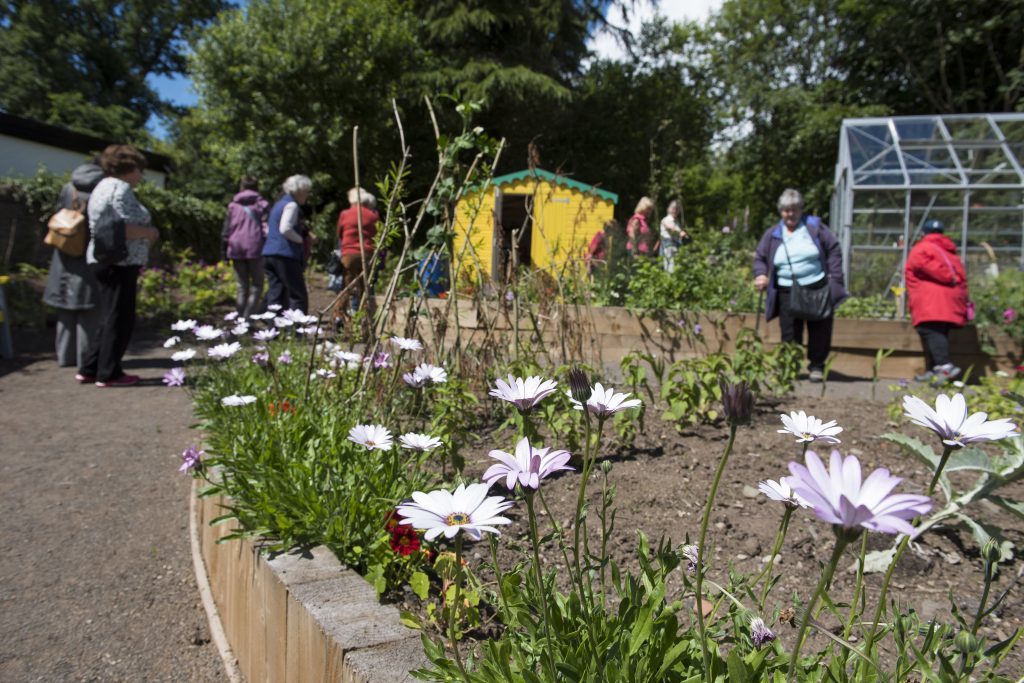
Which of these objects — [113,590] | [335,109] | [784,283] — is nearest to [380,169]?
[335,109]

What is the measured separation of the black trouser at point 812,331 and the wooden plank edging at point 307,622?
4605mm

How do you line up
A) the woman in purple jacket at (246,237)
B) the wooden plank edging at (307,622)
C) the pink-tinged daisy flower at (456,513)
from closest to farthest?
→ 1. the pink-tinged daisy flower at (456,513)
2. the wooden plank edging at (307,622)
3. the woman in purple jacket at (246,237)

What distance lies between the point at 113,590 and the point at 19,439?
2126mm

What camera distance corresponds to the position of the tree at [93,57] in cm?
3084

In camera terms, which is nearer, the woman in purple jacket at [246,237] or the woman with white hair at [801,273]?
the woman with white hair at [801,273]

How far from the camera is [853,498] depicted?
2.49 feet

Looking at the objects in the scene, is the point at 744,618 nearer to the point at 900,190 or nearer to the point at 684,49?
the point at 900,190

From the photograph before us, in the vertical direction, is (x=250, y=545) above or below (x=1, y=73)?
below

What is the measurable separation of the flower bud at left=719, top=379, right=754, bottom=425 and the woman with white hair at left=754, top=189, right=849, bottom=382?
15.4 ft

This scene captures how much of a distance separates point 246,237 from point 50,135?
13.9 meters

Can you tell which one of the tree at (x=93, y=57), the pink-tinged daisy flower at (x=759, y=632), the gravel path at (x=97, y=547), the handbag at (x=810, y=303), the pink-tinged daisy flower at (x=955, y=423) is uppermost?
the tree at (x=93, y=57)

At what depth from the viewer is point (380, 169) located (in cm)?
1891

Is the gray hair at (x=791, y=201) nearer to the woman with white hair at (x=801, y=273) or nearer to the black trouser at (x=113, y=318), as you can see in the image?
the woman with white hair at (x=801, y=273)

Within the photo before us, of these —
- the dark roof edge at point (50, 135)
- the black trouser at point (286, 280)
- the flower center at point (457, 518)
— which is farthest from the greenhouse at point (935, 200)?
the dark roof edge at point (50, 135)
